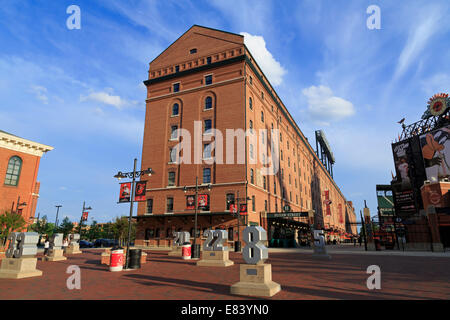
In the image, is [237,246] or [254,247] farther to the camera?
[237,246]

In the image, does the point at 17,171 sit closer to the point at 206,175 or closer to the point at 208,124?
the point at 206,175

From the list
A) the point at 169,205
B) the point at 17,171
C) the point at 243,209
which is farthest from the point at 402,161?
the point at 17,171

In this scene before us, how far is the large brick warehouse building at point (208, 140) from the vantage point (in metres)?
34.5

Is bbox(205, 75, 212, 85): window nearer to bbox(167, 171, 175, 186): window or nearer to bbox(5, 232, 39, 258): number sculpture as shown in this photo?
bbox(167, 171, 175, 186): window

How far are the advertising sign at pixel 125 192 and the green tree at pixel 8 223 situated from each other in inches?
668

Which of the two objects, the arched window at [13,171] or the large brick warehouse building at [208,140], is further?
the large brick warehouse building at [208,140]

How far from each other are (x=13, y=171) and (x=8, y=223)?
6.44 meters

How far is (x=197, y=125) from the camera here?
38.6 metres

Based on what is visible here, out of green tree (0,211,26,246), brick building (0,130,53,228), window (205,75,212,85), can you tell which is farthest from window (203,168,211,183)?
green tree (0,211,26,246)

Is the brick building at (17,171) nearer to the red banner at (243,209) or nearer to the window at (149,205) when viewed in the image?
the window at (149,205)

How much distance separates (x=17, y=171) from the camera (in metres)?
30.4

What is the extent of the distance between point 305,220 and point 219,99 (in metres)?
31.4

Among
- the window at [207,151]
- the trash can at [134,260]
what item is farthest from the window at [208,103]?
the trash can at [134,260]
